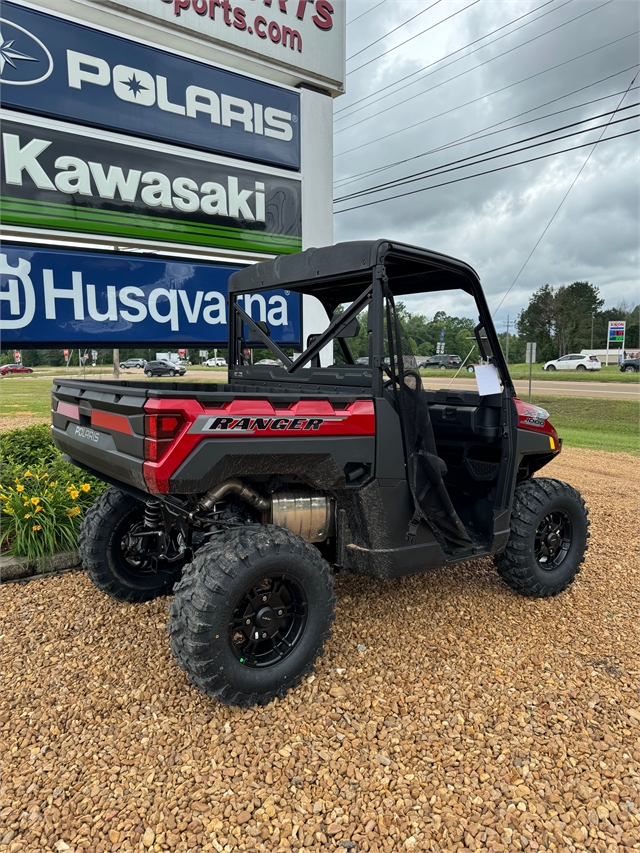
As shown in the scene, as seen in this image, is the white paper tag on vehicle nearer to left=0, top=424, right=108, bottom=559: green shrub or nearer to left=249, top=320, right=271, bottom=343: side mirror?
left=249, top=320, right=271, bottom=343: side mirror

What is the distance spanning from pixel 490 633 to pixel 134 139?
514 centimetres

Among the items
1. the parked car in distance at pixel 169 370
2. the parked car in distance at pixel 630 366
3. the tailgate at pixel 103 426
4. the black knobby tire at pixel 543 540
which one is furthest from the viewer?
the parked car in distance at pixel 630 366

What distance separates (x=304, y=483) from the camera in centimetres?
283

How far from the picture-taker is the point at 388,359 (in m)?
2.70

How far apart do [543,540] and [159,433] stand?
102 inches

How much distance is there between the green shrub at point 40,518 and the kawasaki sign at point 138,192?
7.77 ft

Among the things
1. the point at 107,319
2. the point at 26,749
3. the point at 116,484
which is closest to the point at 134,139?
the point at 107,319

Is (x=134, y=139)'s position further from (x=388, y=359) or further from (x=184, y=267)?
(x=388, y=359)

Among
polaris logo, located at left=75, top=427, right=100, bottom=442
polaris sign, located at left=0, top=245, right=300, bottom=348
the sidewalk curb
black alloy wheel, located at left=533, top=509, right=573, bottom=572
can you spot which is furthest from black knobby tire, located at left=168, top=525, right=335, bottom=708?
polaris sign, located at left=0, top=245, right=300, bottom=348

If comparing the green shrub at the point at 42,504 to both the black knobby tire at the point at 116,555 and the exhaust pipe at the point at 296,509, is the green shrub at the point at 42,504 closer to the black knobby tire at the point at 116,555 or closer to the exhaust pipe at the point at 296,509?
the black knobby tire at the point at 116,555

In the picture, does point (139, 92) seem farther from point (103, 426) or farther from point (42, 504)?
point (103, 426)

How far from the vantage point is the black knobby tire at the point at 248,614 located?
7.45 ft

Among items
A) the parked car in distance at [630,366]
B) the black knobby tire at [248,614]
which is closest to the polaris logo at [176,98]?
the black knobby tire at [248,614]

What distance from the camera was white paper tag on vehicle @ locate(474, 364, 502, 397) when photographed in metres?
3.05
